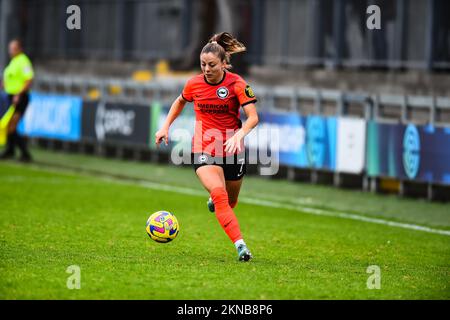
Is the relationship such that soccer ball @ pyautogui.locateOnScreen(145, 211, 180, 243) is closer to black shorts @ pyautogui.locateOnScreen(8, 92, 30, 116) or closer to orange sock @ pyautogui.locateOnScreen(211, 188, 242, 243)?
orange sock @ pyautogui.locateOnScreen(211, 188, 242, 243)

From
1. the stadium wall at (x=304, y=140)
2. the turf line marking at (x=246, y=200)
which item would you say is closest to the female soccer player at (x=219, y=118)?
the turf line marking at (x=246, y=200)

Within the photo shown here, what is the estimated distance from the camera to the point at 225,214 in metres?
10.1

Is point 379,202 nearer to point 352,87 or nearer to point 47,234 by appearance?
point 47,234

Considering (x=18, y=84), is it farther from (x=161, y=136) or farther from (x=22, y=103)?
(x=161, y=136)

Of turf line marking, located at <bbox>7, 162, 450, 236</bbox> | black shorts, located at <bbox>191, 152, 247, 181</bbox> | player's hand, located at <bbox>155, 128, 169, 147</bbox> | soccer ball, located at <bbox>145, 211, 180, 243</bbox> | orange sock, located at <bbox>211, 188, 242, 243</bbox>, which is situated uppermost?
Answer: player's hand, located at <bbox>155, 128, 169, 147</bbox>

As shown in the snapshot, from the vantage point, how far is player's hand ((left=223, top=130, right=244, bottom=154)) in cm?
981

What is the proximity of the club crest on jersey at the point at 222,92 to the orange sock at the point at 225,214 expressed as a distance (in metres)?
0.87

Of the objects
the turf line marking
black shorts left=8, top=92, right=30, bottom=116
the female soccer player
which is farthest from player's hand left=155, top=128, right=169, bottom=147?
black shorts left=8, top=92, right=30, bottom=116

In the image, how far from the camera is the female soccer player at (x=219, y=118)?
10.2m

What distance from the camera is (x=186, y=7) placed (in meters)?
35.6

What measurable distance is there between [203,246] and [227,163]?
1263 mm

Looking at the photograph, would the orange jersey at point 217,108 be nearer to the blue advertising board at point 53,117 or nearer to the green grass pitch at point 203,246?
the green grass pitch at point 203,246

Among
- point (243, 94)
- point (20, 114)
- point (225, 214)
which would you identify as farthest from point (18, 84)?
point (225, 214)

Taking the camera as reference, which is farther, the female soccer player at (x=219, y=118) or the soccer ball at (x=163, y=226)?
the soccer ball at (x=163, y=226)
